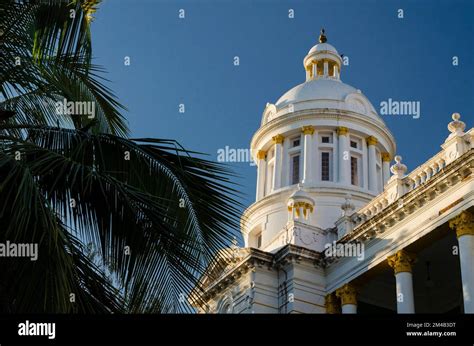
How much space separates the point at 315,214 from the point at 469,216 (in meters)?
13.8

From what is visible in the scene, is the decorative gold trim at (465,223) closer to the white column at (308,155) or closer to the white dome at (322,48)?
the white column at (308,155)

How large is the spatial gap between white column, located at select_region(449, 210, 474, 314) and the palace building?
0.03 meters

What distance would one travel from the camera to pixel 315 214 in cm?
3888

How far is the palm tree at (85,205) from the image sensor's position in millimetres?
8867

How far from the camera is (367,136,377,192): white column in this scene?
41.0 m

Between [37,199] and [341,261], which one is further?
[341,261]

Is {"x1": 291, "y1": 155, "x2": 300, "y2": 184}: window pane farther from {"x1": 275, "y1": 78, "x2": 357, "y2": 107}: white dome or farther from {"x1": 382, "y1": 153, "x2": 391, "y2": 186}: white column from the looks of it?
{"x1": 382, "y1": 153, "x2": 391, "y2": 186}: white column

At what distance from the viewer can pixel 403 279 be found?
27.7 meters

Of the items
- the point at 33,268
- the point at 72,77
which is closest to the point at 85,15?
the point at 72,77

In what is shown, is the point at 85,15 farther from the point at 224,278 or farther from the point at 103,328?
the point at 224,278

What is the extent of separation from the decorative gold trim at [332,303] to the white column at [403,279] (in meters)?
3.94
